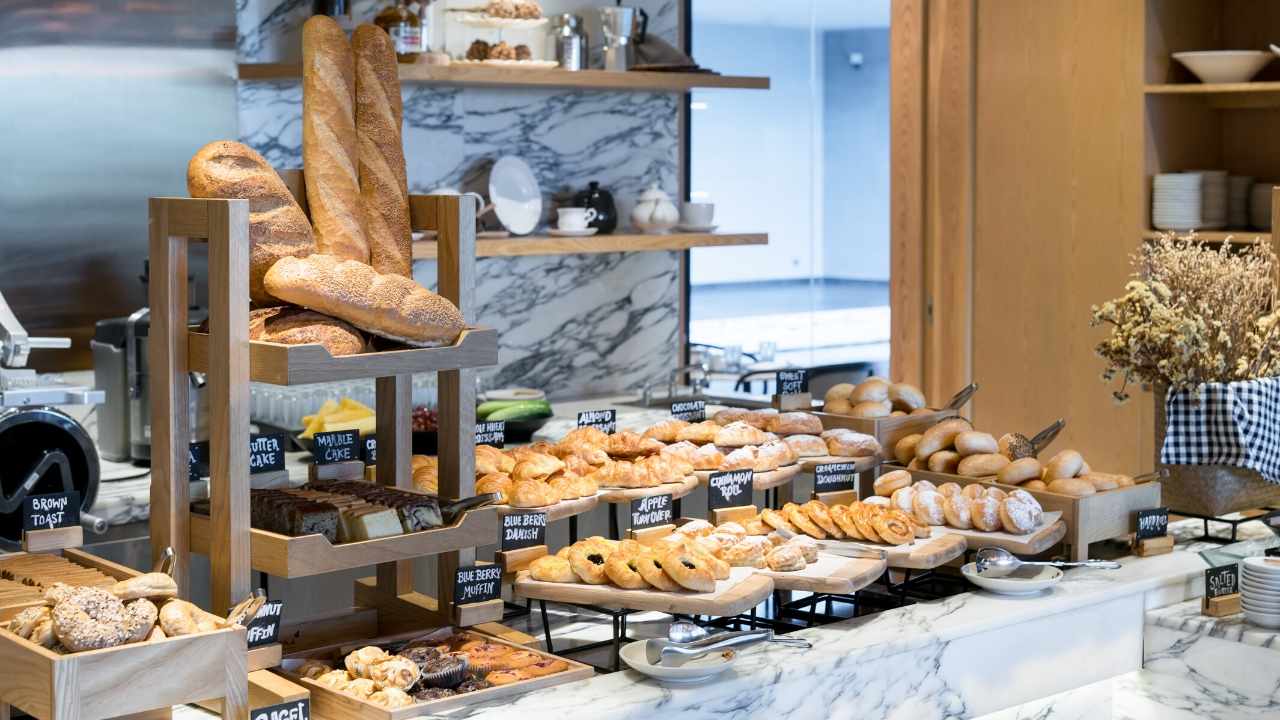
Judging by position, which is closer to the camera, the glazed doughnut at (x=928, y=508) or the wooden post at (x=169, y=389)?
the wooden post at (x=169, y=389)

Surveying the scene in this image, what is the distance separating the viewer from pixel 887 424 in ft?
9.36

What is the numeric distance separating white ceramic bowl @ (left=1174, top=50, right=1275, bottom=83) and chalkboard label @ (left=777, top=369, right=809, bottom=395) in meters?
1.84

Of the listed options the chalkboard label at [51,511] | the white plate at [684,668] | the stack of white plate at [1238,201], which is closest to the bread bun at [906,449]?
the white plate at [684,668]

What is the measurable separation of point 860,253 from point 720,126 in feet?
2.56

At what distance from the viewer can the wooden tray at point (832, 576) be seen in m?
2.07

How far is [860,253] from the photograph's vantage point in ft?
18.8

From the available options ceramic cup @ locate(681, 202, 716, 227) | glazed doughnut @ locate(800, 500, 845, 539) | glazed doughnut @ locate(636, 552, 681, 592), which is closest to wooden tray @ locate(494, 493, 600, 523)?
glazed doughnut @ locate(636, 552, 681, 592)

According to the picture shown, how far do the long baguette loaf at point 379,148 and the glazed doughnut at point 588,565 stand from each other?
46 cm

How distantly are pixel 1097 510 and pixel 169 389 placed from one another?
60.2 inches

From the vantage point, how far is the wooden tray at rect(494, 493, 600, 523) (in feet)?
7.20

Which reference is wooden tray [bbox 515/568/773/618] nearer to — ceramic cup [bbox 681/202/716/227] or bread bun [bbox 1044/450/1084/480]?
bread bun [bbox 1044/450/1084/480]

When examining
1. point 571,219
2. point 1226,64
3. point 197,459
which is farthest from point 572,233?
point 197,459

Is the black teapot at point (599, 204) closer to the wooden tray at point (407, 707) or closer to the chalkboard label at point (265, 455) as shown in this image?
the chalkboard label at point (265, 455)

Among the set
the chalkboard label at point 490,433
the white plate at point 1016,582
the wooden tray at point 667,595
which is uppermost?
the chalkboard label at point 490,433
